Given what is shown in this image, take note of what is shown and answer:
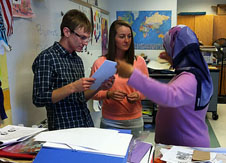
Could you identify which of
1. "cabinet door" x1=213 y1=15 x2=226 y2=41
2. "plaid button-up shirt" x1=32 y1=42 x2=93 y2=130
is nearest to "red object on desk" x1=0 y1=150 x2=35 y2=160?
"plaid button-up shirt" x1=32 y1=42 x2=93 y2=130

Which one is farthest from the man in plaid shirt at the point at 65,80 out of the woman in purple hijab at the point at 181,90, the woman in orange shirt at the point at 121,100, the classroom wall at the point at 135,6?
the classroom wall at the point at 135,6

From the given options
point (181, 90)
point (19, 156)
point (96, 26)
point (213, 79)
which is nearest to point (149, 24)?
point (96, 26)

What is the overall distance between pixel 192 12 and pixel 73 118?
5.87 meters

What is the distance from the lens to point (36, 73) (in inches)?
47.3

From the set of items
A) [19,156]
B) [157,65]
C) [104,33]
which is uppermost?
[104,33]

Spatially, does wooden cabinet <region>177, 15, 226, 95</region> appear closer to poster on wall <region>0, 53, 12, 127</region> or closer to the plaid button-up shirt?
the plaid button-up shirt

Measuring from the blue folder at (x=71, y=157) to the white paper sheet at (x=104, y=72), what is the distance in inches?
19.2

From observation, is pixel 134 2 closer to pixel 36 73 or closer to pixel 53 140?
pixel 36 73

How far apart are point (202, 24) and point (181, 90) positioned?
590cm

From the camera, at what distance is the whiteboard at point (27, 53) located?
4.44 feet

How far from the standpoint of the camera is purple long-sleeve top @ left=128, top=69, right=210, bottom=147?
36.3 inches

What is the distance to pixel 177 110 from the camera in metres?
1.17

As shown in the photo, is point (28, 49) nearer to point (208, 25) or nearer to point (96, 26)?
point (96, 26)

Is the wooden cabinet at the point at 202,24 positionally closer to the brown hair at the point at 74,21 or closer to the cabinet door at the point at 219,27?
the cabinet door at the point at 219,27
